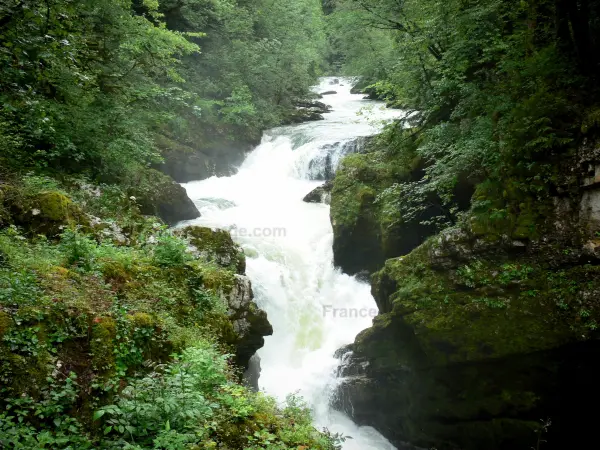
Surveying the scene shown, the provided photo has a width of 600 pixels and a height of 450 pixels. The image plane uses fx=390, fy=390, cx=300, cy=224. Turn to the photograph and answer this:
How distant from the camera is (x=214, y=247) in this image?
833cm

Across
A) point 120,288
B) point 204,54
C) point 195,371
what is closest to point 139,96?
point 120,288

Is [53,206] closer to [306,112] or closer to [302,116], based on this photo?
[302,116]

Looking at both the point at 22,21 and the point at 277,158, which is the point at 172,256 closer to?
the point at 22,21

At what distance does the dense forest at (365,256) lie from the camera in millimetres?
3531

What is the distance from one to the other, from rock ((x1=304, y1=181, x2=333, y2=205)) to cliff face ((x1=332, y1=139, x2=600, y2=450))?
24.5 ft

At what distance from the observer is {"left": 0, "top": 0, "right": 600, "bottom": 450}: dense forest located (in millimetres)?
3531

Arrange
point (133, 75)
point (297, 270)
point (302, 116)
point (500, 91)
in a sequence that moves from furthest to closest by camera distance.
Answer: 1. point (302, 116)
2. point (297, 270)
3. point (133, 75)
4. point (500, 91)

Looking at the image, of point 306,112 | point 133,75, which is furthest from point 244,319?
point 306,112

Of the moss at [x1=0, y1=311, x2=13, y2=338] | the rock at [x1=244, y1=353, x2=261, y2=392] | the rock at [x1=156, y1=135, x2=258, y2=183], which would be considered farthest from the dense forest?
the rock at [x1=156, y1=135, x2=258, y2=183]

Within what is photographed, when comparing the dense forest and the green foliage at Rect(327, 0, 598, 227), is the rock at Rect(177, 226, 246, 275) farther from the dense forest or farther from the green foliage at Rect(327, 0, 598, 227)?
the green foliage at Rect(327, 0, 598, 227)

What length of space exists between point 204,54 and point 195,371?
21209 millimetres

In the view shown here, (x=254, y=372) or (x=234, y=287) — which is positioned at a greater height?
(x=234, y=287)

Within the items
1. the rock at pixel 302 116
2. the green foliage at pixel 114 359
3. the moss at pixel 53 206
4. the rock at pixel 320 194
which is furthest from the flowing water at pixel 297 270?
the moss at pixel 53 206

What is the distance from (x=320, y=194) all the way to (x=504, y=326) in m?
10.0
